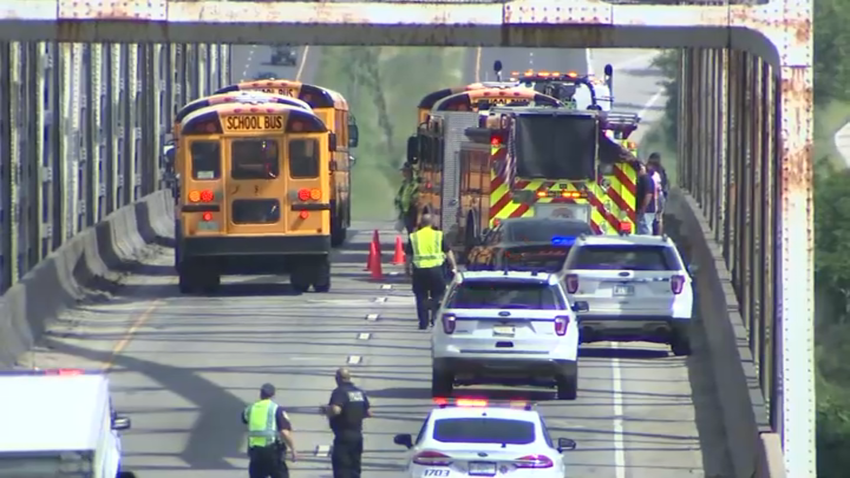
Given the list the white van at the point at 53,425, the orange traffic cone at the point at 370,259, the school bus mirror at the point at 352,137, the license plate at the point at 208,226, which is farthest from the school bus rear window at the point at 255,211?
the white van at the point at 53,425

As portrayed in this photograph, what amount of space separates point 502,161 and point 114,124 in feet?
43.4

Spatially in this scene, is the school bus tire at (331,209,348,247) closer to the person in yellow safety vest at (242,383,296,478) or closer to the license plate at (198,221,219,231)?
the license plate at (198,221,219,231)

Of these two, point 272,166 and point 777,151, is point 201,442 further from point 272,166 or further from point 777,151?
point 272,166

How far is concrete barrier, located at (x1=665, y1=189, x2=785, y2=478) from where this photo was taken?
19336 millimetres

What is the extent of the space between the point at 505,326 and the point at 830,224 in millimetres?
56844

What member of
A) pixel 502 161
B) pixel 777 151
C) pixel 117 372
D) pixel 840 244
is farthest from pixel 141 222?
pixel 840 244

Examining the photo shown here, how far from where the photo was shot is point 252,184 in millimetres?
31562

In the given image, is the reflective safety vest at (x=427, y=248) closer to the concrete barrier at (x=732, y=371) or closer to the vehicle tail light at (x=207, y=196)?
the concrete barrier at (x=732, y=371)

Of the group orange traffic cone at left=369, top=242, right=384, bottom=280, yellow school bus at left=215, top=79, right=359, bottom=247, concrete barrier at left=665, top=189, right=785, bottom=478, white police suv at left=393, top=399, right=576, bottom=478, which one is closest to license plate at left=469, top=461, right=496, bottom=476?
white police suv at left=393, top=399, right=576, bottom=478

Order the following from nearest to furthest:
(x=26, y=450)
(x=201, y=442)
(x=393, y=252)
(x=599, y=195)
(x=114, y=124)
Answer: (x=26, y=450), (x=201, y=442), (x=599, y=195), (x=393, y=252), (x=114, y=124)

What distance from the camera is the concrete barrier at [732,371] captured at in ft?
63.4

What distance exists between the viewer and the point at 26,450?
14625 millimetres

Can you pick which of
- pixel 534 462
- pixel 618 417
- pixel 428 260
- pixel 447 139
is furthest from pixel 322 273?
pixel 534 462

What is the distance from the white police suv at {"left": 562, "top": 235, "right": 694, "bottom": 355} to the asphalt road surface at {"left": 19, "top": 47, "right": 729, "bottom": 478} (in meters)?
0.67
